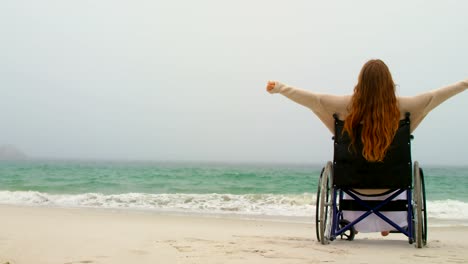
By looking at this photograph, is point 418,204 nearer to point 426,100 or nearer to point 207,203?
point 426,100

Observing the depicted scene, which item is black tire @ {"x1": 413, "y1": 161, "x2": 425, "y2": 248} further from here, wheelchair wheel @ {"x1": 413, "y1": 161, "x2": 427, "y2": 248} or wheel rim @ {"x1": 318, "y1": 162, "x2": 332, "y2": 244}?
wheel rim @ {"x1": 318, "y1": 162, "x2": 332, "y2": 244}

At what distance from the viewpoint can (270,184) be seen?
2050 cm

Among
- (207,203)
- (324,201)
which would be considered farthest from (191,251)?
(207,203)

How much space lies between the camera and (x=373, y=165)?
3289 mm

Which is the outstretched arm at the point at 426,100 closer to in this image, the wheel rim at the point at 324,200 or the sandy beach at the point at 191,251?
the wheel rim at the point at 324,200

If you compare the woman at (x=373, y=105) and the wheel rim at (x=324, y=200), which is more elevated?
the woman at (x=373, y=105)

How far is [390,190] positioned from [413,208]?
0.19 meters

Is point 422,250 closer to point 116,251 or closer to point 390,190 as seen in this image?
point 390,190

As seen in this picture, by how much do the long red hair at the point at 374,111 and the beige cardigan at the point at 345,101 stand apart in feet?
0.26

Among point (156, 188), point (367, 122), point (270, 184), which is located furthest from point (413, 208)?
point (270, 184)

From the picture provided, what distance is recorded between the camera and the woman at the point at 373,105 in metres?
3.23

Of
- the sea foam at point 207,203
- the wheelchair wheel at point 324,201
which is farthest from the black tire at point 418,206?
the sea foam at point 207,203

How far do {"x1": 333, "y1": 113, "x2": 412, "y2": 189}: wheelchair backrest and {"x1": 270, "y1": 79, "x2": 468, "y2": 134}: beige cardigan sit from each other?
4.2 inches

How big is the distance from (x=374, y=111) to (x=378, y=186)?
1.64 feet
